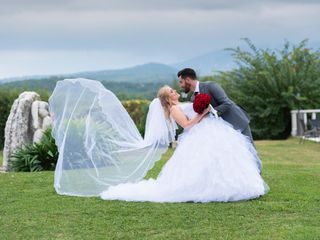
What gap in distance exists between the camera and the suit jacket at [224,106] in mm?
9578

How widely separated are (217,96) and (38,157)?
6.12 meters

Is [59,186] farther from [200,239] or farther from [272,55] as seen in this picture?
[272,55]

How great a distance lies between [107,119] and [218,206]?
2346 mm

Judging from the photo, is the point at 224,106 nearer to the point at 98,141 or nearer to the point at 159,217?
the point at 98,141

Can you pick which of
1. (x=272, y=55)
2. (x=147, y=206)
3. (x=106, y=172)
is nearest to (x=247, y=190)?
(x=147, y=206)

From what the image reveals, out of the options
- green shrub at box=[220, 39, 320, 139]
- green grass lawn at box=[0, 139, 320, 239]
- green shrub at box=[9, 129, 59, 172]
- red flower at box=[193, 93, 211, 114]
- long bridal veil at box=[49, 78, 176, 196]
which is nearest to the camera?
green grass lawn at box=[0, 139, 320, 239]

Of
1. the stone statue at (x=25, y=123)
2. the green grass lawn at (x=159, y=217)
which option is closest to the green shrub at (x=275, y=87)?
the stone statue at (x=25, y=123)

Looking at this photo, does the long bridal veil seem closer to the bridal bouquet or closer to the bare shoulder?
the bare shoulder

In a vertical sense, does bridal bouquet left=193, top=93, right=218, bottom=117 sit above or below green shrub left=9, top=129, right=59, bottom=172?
above

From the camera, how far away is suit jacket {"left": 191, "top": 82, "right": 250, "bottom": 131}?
9578mm

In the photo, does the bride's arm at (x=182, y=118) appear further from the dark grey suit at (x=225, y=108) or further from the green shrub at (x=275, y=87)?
the green shrub at (x=275, y=87)

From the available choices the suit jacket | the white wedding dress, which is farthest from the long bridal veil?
the suit jacket

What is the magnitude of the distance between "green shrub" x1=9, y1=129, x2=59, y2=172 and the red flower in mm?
5839

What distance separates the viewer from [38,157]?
14.6 meters
